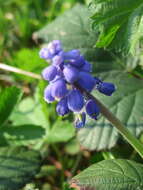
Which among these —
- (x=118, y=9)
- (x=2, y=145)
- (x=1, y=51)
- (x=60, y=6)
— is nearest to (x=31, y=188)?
(x=2, y=145)

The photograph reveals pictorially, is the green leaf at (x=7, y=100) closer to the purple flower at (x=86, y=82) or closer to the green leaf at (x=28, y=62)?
the green leaf at (x=28, y=62)

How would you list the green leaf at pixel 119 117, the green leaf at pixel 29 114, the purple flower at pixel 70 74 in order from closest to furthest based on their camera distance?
A: the purple flower at pixel 70 74 → the green leaf at pixel 119 117 → the green leaf at pixel 29 114

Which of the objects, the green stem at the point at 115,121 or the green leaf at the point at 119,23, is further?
the green leaf at the point at 119,23

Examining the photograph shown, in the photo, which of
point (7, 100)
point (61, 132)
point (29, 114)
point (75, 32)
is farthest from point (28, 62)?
point (7, 100)

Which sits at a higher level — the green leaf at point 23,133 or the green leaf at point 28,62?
the green leaf at point 28,62

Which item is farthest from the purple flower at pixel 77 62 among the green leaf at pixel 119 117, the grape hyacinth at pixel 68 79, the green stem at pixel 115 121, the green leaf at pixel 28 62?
the green leaf at pixel 28 62

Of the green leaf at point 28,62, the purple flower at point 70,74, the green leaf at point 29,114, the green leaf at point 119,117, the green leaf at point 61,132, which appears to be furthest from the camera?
the green leaf at point 28,62

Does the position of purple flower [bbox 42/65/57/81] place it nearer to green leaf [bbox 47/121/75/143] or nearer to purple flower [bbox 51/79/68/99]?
purple flower [bbox 51/79/68/99]

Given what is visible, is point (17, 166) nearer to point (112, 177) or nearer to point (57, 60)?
point (112, 177)
